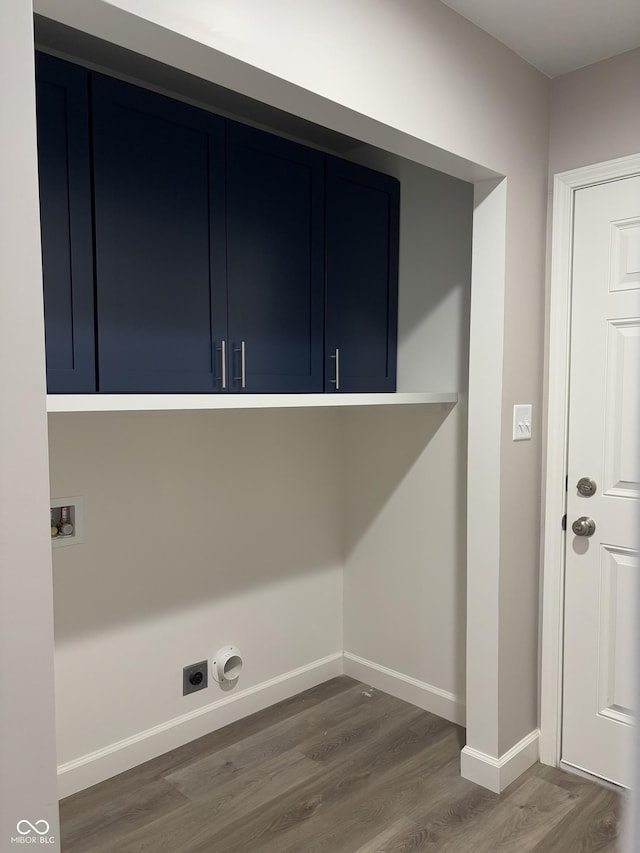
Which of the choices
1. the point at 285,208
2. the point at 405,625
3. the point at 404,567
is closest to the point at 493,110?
the point at 285,208

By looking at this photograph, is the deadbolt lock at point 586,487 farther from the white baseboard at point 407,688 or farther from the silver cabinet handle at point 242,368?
the silver cabinet handle at point 242,368

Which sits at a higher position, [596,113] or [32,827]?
[596,113]

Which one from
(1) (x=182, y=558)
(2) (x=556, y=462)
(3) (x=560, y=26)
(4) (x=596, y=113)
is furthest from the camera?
(1) (x=182, y=558)

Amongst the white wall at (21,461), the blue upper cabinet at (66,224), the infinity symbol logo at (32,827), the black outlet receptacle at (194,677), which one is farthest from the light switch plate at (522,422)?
the infinity symbol logo at (32,827)

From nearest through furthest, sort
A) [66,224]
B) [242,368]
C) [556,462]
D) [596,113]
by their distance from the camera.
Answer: [66,224]
[242,368]
[596,113]
[556,462]

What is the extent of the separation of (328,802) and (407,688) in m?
0.78

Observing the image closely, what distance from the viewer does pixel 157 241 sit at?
1846 mm

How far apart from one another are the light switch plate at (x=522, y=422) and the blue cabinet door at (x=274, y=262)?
696mm

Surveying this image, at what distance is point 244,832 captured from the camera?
6.58 feet

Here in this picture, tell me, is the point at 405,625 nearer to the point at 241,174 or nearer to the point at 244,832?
the point at 244,832

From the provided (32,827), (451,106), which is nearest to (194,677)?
(32,827)

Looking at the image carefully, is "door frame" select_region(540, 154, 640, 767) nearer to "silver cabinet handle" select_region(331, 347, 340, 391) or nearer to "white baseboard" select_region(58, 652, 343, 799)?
"silver cabinet handle" select_region(331, 347, 340, 391)

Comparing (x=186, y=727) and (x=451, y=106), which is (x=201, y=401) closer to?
(x=451, y=106)

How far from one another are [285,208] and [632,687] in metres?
2.10
